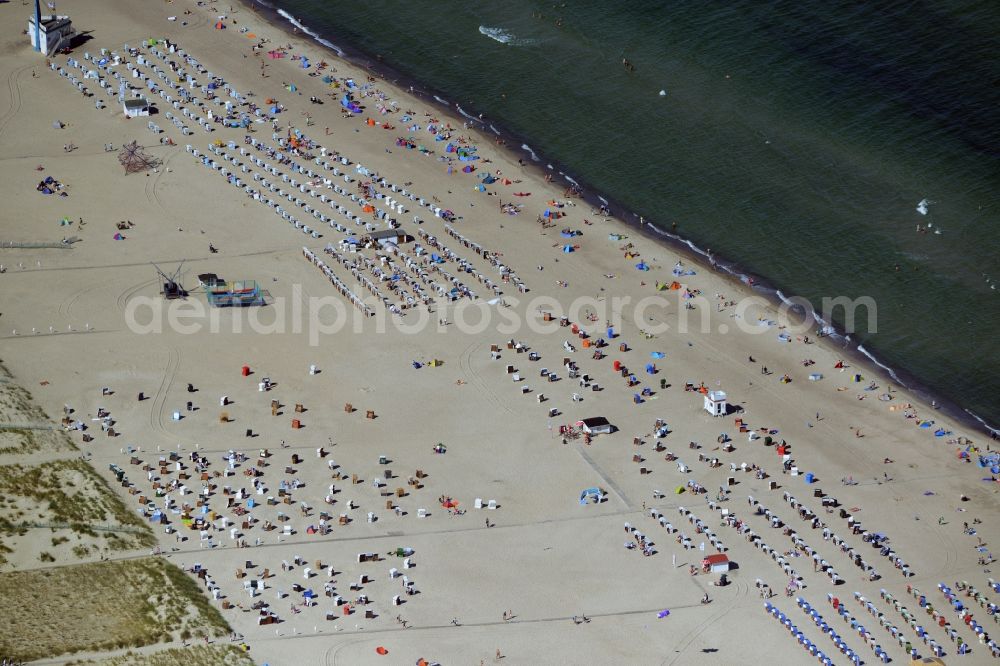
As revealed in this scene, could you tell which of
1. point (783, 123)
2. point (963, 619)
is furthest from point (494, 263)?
point (963, 619)

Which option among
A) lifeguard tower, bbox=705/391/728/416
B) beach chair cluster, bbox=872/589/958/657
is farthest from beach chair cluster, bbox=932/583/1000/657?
lifeguard tower, bbox=705/391/728/416

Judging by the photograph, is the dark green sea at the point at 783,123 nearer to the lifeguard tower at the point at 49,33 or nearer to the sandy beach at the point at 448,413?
the sandy beach at the point at 448,413

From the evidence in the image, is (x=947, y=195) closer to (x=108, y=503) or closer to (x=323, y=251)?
(x=323, y=251)

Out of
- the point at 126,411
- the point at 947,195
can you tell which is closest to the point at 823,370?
the point at 947,195

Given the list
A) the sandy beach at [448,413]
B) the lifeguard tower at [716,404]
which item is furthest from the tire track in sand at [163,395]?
the lifeguard tower at [716,404]

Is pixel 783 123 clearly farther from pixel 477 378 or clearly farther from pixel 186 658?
pixel 186 658

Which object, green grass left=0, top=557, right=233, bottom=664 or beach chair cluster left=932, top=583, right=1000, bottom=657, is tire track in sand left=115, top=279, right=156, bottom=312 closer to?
green grass left=0, top=557, right=233, bottom=664
